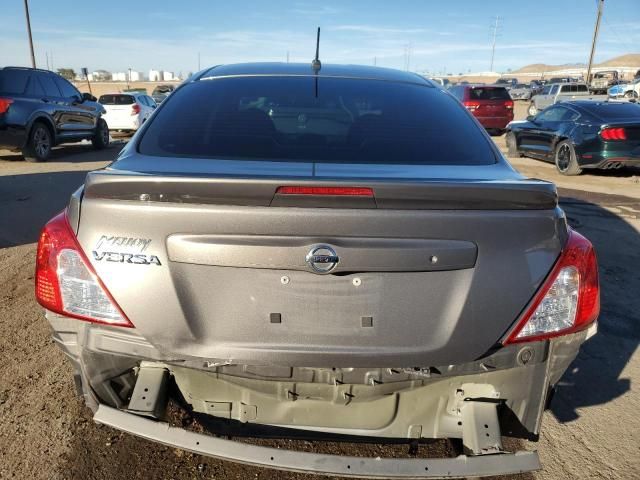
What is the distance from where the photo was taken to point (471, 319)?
175 centimetres

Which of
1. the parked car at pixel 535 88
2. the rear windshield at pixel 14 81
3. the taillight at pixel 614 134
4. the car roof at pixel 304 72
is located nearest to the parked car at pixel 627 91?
the parked car at pixel 535 88

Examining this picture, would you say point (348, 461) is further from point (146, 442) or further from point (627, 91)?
point (627, 91)

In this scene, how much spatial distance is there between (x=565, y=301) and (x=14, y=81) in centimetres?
1172

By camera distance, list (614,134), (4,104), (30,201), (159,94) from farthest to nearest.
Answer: (159,94) < (4,104) < (614,134) < (30,201)

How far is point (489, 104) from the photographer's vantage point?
1877cm

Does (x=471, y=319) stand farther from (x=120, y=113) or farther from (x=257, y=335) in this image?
(x=120, y=113)

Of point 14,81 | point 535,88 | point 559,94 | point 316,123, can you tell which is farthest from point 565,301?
point 535,88

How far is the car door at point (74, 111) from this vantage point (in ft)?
40.1

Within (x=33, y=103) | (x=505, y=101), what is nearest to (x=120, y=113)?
(x=33, y=103)

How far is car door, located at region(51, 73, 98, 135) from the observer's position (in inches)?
481

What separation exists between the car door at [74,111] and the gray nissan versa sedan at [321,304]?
11.7m

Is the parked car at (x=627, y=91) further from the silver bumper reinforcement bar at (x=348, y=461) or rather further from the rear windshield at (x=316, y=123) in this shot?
the silver bumper reinforcement bar at (x=348, y=461)

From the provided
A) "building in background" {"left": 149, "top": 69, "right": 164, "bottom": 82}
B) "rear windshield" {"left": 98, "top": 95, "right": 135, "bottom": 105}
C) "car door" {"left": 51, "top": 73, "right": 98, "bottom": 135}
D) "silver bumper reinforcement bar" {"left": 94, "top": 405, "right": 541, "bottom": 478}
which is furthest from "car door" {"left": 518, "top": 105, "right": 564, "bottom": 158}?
"building in background" {"left": 149, "top": 69, "right": 164, "bottom": 82}

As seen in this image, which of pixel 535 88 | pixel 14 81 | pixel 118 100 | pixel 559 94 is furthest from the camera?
pixel 535 88
